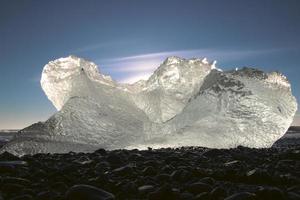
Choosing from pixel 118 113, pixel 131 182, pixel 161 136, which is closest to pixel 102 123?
pixel 118 113

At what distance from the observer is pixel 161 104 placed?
11961 millimetres

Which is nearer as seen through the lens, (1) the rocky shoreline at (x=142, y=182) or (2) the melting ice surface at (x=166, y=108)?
(1) the rocky shoreline at (x=142, y=182)

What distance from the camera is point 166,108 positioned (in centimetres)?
1204

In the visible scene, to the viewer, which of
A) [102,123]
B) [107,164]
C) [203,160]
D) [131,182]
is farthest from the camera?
[102,123]

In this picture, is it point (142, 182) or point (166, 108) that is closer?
point (142, 182)

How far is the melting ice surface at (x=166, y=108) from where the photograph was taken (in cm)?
1059

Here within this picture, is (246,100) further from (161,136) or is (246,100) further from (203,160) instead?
(203,160)

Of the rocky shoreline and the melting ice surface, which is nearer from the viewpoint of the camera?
the rocky shoreline

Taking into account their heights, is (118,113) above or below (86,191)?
above

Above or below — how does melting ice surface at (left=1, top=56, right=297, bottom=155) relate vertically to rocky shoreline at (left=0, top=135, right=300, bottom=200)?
above

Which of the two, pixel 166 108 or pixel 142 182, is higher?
pixel 166 108

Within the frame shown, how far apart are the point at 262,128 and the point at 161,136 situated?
9.33ft

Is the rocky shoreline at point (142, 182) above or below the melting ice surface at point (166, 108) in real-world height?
below

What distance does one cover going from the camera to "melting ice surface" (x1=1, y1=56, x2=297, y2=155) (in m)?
10.6
